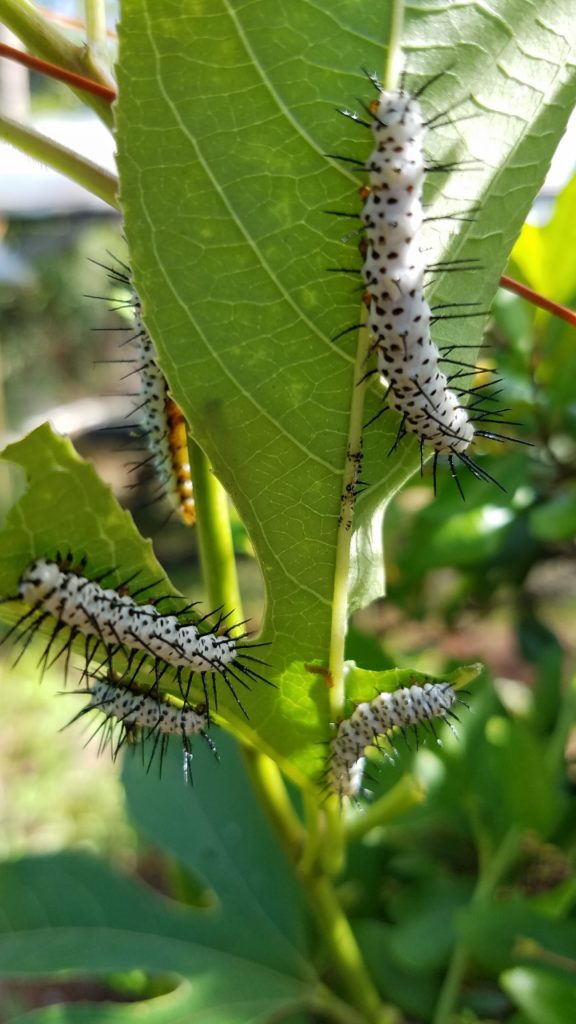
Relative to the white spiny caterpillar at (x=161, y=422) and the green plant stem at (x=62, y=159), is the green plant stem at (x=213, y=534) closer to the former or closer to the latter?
the white spiny caterpillar at (x=161, y=422)

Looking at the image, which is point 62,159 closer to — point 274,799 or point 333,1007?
point 274,799

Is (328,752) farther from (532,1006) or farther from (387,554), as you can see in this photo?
(387,554)

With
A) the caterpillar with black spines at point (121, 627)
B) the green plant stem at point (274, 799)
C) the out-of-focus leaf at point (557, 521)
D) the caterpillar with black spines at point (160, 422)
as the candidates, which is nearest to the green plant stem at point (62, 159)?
the caterpillar with black spines at point (160, 422)

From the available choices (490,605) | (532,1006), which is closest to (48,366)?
(490,605)

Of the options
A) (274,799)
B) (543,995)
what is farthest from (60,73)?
(543,995)

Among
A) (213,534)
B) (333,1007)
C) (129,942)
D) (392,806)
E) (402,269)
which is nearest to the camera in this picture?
(402,269)

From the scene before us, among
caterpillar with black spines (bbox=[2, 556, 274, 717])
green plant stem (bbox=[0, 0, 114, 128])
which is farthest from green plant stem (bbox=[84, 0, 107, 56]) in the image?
caterpillar with black spines (bbox=[2, 556, 274, 717])
